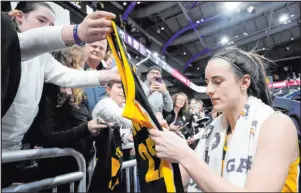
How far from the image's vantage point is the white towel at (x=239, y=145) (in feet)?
3.02

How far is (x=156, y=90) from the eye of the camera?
2035 millimetres

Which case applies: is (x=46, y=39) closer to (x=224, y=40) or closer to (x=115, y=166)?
(x=115, y=166)

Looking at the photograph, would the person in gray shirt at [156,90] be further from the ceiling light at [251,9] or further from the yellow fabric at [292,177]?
the ceiling light at [251,9]

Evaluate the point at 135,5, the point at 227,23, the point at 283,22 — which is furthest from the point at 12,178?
the point at 283,22

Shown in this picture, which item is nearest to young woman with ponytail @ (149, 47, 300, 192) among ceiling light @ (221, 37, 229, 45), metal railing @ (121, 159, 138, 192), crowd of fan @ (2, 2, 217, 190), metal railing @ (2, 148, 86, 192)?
crowd of fan @ (2, 2, 217, 190)

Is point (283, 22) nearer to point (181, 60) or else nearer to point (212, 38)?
point (212, 38)

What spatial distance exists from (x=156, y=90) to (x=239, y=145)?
1.12 m

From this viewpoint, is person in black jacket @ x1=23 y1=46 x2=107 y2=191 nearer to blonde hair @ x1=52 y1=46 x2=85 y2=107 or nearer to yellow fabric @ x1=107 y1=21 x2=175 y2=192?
blonde hair @ x1=52 y1=46 x2=85 y2=107

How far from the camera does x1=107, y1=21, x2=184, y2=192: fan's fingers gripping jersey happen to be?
78 centimetres

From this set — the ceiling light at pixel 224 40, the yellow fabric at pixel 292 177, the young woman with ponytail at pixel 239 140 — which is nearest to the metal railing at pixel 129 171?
the young woman with ponytail at pixel 239 140

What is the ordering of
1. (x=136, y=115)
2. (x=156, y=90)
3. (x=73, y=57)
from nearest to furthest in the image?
(x=136, y=115), (x=73, y=57), (x=156, y=90)

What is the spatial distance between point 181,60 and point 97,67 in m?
10.6

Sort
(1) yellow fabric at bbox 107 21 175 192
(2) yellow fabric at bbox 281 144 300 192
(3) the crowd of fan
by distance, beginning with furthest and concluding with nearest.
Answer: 1. (3) the crowd of fan
2. (2) yellow fabric at bbox 281 144 300 192
3. (1) yellow fabric at bbox 107 21 175 192

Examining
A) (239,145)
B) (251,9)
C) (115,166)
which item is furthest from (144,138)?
(251,9)
